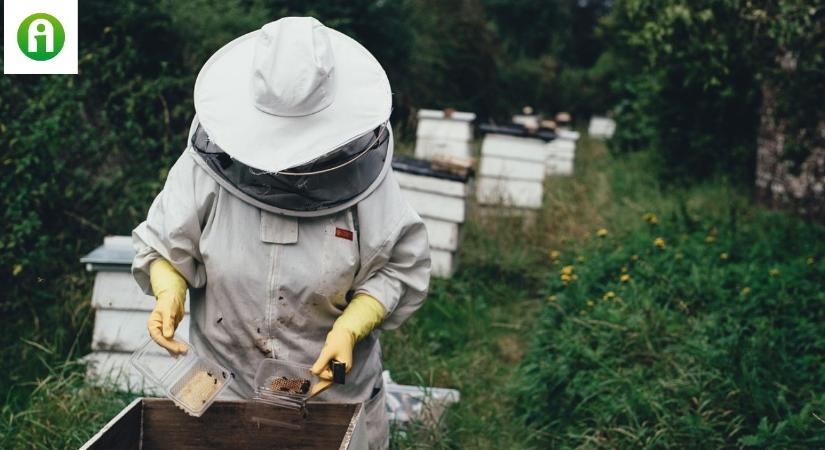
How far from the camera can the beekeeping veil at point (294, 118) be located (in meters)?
2.15

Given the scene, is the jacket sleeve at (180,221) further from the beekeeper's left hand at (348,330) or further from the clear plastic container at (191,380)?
the beekeeper's left hand at (348,330)

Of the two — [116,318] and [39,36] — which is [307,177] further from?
[39,36]

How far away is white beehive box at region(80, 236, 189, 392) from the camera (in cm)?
369

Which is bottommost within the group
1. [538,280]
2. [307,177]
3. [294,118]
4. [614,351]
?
[538,280]

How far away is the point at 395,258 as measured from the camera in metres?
2.50

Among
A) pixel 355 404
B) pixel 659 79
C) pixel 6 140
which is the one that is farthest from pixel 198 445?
pixel 659 79

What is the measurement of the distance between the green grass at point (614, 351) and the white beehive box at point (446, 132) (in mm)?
1566

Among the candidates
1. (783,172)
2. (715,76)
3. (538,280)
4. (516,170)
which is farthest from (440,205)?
(783,172)

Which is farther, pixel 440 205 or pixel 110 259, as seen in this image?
pixel 440 205

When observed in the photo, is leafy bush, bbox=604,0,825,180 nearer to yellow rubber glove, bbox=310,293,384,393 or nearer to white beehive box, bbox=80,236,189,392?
yellow rubber glove, bbox=310,293,384,393

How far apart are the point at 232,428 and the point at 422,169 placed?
373 cm

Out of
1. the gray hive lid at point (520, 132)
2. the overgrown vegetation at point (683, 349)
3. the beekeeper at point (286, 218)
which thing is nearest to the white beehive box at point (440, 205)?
the overgrown vegetation at point (683, 349)

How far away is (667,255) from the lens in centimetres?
500

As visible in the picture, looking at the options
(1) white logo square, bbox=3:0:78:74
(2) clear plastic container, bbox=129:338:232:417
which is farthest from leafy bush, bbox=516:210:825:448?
(1) white logo square, bbox=3:0:78:74
